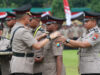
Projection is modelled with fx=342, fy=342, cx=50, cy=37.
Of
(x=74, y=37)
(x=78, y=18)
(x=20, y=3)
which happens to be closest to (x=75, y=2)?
(x=20, y=3)

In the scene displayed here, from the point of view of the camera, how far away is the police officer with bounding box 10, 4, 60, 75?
662cm

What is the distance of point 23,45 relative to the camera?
6723mm

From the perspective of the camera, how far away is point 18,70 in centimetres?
677

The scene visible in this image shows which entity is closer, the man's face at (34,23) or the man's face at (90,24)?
the man's face at (90,24)

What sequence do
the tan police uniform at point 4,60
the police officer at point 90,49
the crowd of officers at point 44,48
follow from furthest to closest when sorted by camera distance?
the tan police uniform at point 4,60 → the police officer at point 90,49 → the crowd of officers at point 44,48

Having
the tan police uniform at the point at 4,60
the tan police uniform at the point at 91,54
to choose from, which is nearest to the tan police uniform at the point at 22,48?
the tan police uniform at the point at 91,54

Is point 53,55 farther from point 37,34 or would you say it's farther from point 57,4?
point 57,4

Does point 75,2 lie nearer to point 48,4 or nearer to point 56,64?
point 48,4

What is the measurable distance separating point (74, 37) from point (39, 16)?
27.9 m

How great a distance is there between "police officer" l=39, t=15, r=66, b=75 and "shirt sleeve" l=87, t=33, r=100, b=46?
0.64 m

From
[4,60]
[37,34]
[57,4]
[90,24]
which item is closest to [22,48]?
[37,34]

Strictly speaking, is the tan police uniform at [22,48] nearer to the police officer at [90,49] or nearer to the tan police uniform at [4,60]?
the police officer at [90,49]

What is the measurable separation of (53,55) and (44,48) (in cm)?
25

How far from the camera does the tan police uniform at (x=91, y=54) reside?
727 centimetres
